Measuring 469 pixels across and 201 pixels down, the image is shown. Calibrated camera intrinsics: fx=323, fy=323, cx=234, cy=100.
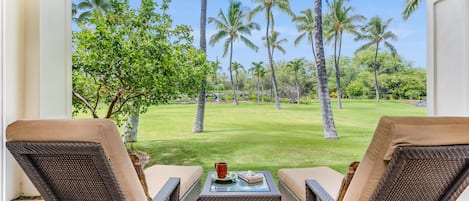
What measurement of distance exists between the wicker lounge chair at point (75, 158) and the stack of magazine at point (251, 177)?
3.97 ft

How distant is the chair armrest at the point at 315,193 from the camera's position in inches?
79.2

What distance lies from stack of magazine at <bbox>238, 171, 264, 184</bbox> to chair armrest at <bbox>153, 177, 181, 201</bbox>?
662mm

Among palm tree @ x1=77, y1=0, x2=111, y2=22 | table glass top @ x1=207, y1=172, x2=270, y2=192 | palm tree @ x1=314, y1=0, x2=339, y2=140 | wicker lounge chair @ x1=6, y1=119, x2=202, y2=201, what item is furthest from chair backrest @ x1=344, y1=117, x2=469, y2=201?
palm tree @ x1=77, y1=0, x2=111, y2=22

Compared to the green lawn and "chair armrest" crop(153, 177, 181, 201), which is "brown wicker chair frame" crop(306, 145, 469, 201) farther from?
the green lawn

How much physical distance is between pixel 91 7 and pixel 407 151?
502cm

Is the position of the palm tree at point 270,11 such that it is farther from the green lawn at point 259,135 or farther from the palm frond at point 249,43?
the green lawn at point 259,135

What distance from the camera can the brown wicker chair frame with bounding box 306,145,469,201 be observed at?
145 centimetres

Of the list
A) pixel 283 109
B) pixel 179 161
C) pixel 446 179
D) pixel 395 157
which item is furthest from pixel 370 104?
pixel 395 157

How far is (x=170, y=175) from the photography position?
2.91m

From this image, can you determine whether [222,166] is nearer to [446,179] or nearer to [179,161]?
[446,179]

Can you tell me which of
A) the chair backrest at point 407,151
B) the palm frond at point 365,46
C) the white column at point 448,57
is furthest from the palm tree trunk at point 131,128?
the chair backrest at point 407,151

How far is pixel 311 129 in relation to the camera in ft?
17.6

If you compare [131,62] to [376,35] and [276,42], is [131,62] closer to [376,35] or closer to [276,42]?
[276,42]

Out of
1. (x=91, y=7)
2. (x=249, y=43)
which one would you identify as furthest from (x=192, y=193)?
(x=91, y=7)
